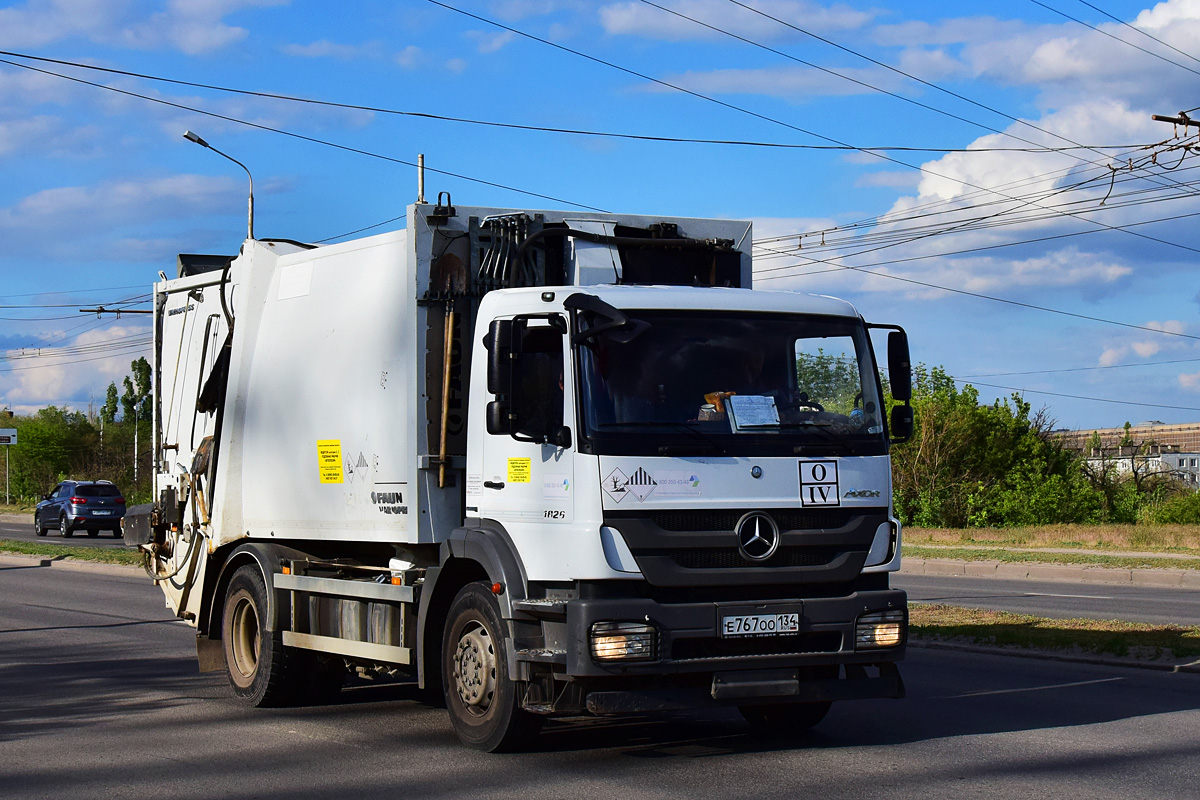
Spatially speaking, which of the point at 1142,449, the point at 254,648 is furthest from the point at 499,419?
the point at 1142,449

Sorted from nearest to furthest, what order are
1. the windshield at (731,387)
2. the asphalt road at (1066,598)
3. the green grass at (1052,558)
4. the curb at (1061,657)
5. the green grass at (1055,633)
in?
1. the windshield at (731,387)
2. the curb at (1061,657)
3. the green grass at (1055,633)
4. the asphalt road at (1066,598)
5. the green grass at (1052,558)

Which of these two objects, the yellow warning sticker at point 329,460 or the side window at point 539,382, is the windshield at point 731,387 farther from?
the yellow warning sticker at point 329,460

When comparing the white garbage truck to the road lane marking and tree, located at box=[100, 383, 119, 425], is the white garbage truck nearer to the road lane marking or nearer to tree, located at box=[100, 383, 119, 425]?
the road lane marking

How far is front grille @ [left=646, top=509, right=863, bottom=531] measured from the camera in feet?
23.4

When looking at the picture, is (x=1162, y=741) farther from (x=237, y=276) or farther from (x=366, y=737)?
(x=237, y=276)

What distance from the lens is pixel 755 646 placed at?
7.32 meters

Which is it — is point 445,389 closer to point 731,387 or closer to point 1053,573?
point 731,387

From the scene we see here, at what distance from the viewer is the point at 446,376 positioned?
8.35 metres

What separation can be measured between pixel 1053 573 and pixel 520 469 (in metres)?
17.1

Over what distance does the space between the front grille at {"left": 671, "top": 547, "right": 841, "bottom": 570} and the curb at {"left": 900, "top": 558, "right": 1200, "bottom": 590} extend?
15200mm

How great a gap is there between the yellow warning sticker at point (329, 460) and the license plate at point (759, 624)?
3.29 metres

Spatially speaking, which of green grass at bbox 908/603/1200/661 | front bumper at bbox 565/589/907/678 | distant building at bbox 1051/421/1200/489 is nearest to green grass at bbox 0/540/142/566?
green grass at bbox 908/603/1200/661

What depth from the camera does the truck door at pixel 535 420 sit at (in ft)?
23.9

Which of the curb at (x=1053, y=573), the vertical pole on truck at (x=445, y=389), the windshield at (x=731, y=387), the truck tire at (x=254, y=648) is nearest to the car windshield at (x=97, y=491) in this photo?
the curb at (x=1053, y=573)
